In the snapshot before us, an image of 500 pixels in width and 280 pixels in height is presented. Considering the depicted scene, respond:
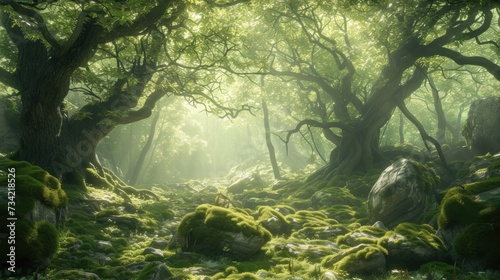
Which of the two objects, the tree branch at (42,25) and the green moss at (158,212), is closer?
the tree branch at (42,25)

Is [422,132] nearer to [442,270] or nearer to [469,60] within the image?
[469,60]

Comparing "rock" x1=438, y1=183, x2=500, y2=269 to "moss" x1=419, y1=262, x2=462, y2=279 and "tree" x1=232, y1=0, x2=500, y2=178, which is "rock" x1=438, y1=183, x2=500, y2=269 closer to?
"moss" x1=419, y1=262, x2=462, y2=279

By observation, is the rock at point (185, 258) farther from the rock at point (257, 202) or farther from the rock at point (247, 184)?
the rock at point (247, 184)

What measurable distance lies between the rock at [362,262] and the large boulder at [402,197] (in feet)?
17.6

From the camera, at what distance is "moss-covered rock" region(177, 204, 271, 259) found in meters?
9.82

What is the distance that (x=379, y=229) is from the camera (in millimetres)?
11883

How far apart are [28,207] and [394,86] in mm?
22325

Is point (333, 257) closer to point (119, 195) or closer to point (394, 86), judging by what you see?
point (119, 195)

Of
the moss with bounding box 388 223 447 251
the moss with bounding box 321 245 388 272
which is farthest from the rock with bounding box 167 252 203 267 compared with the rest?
the moss with bounding box 388 223 447 251

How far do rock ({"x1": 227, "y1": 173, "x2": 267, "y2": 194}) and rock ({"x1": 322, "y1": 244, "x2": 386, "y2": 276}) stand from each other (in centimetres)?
2076

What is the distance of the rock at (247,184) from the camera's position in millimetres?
29734

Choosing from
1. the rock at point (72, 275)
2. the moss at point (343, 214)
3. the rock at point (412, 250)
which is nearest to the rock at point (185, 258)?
the rock at point (72, 275)

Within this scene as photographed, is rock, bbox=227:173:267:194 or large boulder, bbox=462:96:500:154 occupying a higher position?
large boulder, bbox=462:96:500:154

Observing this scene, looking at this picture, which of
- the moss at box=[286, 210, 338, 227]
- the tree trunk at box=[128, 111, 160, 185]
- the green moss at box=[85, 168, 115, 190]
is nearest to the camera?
the moss at box=[286, 210, 338, 227]
